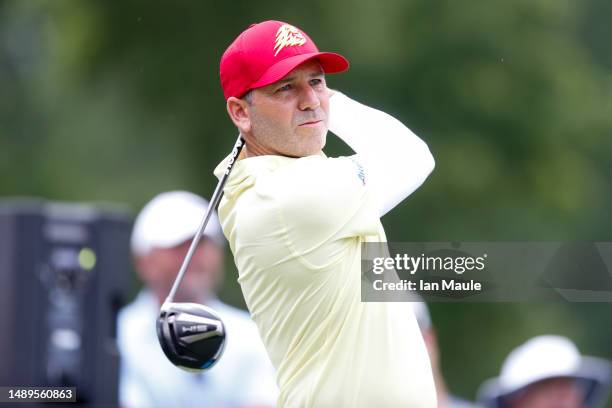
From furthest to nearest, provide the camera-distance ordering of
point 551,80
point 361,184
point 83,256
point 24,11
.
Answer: point 24,11
point 551,80
point 83,256
point 361,184

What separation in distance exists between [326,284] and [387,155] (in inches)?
16.4

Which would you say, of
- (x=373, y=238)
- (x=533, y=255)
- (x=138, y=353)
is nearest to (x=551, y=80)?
(x=138, y=353)

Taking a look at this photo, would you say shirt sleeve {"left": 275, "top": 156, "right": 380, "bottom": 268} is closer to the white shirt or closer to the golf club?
the golf club

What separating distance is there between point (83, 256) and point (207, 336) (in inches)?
92.6

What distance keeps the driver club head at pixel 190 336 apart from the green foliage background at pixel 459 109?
23.1 ft

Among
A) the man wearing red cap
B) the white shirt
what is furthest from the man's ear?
the white shirt

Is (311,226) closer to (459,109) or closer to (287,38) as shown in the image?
(287,38)

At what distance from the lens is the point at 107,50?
39.4 feet

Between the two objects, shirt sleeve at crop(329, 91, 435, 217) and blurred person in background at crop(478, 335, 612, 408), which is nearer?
shirt sleeve at crop(329, 91, 435, 217)

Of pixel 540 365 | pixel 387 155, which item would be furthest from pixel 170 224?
pixel 387 155

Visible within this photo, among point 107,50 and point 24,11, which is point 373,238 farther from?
point 24,11

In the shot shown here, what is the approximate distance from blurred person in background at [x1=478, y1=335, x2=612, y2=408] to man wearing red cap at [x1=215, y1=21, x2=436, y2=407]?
7.52 feet

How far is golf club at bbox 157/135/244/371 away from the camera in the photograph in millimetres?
4148

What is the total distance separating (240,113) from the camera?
4148 millimetres
